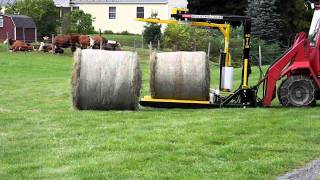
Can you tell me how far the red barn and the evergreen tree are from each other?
54.4ft

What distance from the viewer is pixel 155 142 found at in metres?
9.51

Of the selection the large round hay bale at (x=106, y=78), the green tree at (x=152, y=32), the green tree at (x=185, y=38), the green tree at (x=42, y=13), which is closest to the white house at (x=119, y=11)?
the green tree at (x=42, y=13)

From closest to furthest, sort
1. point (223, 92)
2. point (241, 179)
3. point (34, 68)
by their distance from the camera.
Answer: point (241, 179)
point (223, 92)
point (34, 68)

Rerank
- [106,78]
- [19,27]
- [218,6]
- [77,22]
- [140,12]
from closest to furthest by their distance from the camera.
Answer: [106,78], [19,27], [77,22], [218,6], [140,12]

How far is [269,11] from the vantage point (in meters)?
47.0

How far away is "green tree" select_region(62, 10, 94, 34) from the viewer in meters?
52.9

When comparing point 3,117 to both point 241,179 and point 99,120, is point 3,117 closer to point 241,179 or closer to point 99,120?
point 99,120

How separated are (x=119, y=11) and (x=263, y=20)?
18.5 m

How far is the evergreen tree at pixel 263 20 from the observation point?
1821 inches

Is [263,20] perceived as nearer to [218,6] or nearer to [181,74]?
[218,6]

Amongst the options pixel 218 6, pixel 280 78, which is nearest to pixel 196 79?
pixel 280 78

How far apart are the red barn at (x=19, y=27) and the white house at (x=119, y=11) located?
1178 centimetres

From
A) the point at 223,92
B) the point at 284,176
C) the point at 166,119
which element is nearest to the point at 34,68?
the point at 223,92

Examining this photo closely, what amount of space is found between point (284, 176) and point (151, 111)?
6.37 metres
